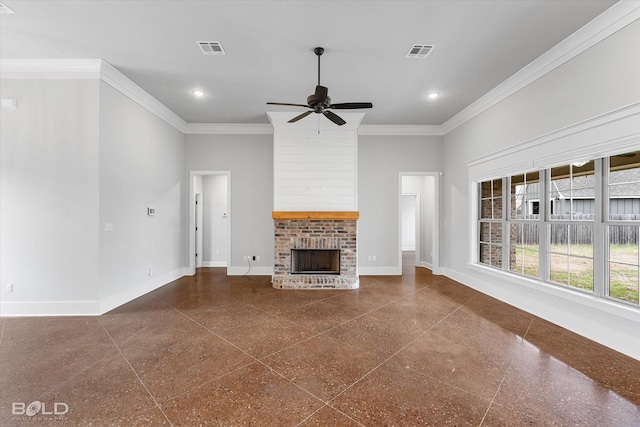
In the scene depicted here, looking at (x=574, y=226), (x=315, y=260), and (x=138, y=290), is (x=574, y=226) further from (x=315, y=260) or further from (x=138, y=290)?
(x=138, y=290)

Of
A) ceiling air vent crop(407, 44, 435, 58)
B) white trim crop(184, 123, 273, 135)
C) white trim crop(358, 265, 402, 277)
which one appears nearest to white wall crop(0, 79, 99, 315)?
white trim crop(184, 123, 273, 135)

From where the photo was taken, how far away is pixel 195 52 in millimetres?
3252

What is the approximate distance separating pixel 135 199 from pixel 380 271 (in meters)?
4.77

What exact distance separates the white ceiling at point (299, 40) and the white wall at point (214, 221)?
2767 millimetres

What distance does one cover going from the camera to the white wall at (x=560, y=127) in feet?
8.16

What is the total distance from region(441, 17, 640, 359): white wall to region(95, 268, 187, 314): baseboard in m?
5.66

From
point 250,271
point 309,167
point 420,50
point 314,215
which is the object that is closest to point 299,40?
point 420,50

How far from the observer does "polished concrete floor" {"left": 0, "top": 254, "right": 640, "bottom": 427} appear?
1.75 meters

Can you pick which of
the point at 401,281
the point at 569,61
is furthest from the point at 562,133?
the point at 401,281

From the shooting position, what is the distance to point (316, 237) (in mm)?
5051

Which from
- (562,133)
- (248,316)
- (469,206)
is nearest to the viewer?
(562,133)

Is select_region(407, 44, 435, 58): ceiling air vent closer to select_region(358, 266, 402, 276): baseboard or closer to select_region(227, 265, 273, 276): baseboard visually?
select_region(358, 266, 402, 276): baseboard

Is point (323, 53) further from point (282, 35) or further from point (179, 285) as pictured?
point (179, 285)

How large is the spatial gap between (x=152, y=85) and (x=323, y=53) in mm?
2762
